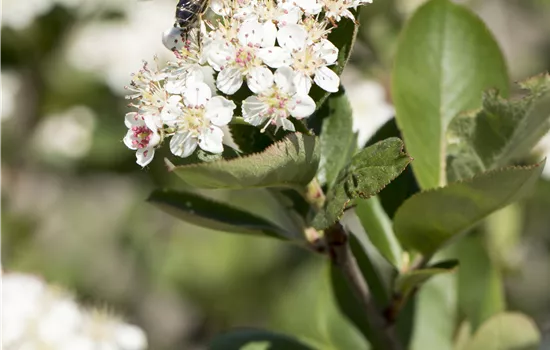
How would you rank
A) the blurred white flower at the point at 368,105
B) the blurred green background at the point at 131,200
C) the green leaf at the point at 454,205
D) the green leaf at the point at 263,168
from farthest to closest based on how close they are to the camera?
the blurred green background at the point at 131,200
the blurred white flower at the point at 368,105
the green leaf at the point at 454,205
the green leaf at the point at 263,168

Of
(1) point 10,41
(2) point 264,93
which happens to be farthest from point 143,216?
(2) point 264,93

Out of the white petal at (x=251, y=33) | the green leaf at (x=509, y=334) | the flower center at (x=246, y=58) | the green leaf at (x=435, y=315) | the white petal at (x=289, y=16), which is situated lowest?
the green leaf at (x=435, y=315)

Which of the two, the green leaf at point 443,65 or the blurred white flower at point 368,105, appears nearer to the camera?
the green leaf at point 443,65

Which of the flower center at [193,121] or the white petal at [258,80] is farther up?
the white petal at [258,80]

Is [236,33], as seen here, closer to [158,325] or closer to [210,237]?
[210,237]

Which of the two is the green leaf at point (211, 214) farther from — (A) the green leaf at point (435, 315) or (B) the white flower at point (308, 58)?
(A) the green leaf at point (435, 315)

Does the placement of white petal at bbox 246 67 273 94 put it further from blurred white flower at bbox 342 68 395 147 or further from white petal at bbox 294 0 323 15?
blurred white flower at bbox 342 68 395 147

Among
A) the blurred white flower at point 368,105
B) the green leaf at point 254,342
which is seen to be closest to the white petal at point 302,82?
the green leaf at point 254,342
